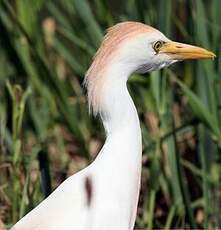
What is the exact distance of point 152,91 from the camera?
3918 millimetres

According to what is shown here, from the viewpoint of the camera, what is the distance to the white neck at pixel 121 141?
3061mm

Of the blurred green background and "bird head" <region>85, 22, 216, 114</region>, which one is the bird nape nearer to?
"bird head" <region>85, 22, 216, 114</region>

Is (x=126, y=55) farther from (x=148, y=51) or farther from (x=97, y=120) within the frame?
(x=97, y=120)

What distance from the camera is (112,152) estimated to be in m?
3.13

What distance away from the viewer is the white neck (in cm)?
306

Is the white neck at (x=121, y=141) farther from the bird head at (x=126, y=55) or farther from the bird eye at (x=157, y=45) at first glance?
the bird eye at (x=157, y=45)

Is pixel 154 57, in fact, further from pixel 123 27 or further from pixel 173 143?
pixel 173 143

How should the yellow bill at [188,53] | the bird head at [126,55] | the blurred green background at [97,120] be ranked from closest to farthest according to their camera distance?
1. the bird head at [126,55]
2. the yellow bill at [188,53]
3. the blurred green background at [97,120]

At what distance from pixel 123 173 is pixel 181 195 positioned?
79 centimetres

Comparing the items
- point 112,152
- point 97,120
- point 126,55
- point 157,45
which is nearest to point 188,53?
point 157,45

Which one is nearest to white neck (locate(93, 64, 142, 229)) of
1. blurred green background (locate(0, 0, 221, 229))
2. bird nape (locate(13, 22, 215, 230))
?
bird nape (locate(13, 22, 215, 230))

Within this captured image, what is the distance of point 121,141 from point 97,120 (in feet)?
3.40

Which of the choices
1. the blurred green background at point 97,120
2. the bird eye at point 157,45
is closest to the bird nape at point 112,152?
the bird eye at point 157,45

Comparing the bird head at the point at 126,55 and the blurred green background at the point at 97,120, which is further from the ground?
the bird head at the point at 126,55
